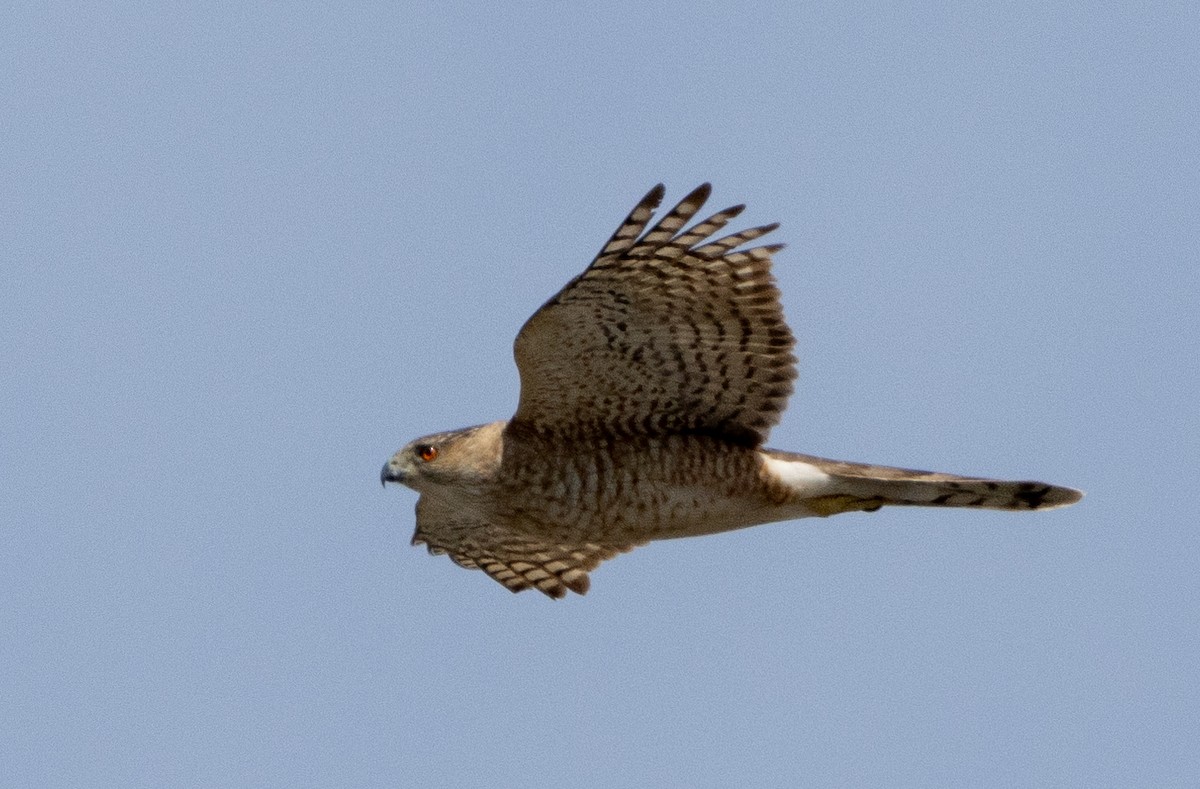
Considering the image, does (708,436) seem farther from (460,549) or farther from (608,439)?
(460,549)

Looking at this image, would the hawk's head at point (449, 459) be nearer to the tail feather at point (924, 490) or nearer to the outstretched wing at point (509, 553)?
the outstretched wing at point (509, 553)

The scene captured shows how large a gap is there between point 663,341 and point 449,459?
1.24 metres

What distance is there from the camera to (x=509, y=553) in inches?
440

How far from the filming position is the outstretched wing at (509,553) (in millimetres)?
10914

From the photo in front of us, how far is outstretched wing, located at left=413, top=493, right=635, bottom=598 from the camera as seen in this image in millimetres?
10914

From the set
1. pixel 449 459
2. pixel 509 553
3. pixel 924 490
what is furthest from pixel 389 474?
pixel 924 490

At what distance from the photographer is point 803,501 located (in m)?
9.66

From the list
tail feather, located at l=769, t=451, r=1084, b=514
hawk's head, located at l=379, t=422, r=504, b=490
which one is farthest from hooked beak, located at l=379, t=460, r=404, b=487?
tail feather, located at l=769, t=451, r=1084, b=514

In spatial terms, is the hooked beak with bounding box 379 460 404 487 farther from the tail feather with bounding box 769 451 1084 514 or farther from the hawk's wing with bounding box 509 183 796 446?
the tail feather with bounding box 769 451 1084 514

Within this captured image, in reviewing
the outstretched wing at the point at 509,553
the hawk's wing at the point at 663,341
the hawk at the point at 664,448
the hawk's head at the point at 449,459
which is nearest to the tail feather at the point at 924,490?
the hawk at the point at 664,448

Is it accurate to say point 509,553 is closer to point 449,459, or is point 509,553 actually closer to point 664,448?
point 449,459

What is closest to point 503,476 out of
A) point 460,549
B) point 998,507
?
point 460,549

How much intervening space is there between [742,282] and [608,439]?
108 cm

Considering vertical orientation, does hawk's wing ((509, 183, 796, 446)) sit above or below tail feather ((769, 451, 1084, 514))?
above
